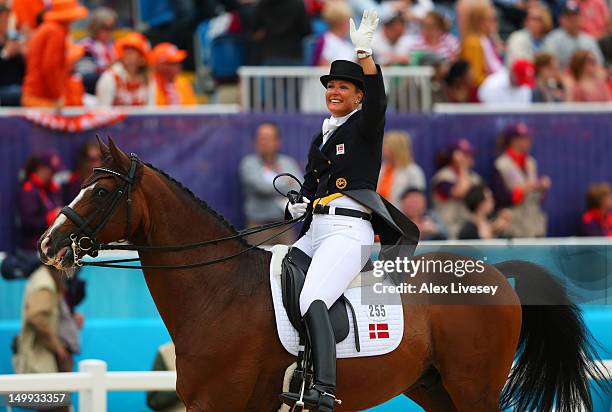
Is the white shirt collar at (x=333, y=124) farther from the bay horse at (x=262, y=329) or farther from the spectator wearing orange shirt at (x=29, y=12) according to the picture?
the spectator wearing orange shirt at (x=29, y=12)

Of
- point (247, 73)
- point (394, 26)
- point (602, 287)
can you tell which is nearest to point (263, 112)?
point (247, 73)

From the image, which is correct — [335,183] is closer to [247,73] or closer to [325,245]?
[325,245]

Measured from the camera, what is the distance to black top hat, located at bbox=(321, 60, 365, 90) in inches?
280

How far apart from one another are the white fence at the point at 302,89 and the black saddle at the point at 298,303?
630 cm

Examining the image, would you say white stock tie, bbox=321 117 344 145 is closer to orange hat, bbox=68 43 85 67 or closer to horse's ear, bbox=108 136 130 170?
horse's ear, bbox=108 136 130 170

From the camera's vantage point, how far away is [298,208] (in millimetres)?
7352

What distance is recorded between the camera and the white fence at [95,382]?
7.96 m

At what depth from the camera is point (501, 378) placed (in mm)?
7492

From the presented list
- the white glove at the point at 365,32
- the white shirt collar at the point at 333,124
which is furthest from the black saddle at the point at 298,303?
the white glove at the point at 365,32

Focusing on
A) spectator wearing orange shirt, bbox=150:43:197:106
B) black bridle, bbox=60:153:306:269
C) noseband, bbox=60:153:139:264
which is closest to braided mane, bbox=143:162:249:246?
black bridle, bbox=60:153:306:269

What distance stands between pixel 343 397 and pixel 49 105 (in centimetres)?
648

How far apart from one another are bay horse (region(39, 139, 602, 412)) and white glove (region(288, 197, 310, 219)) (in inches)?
13.7

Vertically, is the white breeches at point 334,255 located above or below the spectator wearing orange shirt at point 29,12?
below

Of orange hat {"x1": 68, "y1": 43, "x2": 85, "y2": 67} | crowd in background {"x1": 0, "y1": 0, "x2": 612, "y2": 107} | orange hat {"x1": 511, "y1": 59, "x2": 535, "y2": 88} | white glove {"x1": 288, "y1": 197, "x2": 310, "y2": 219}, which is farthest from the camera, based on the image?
orange hat {"x1": 511, "y1": 59, "x2": 535, "y2": 88}
